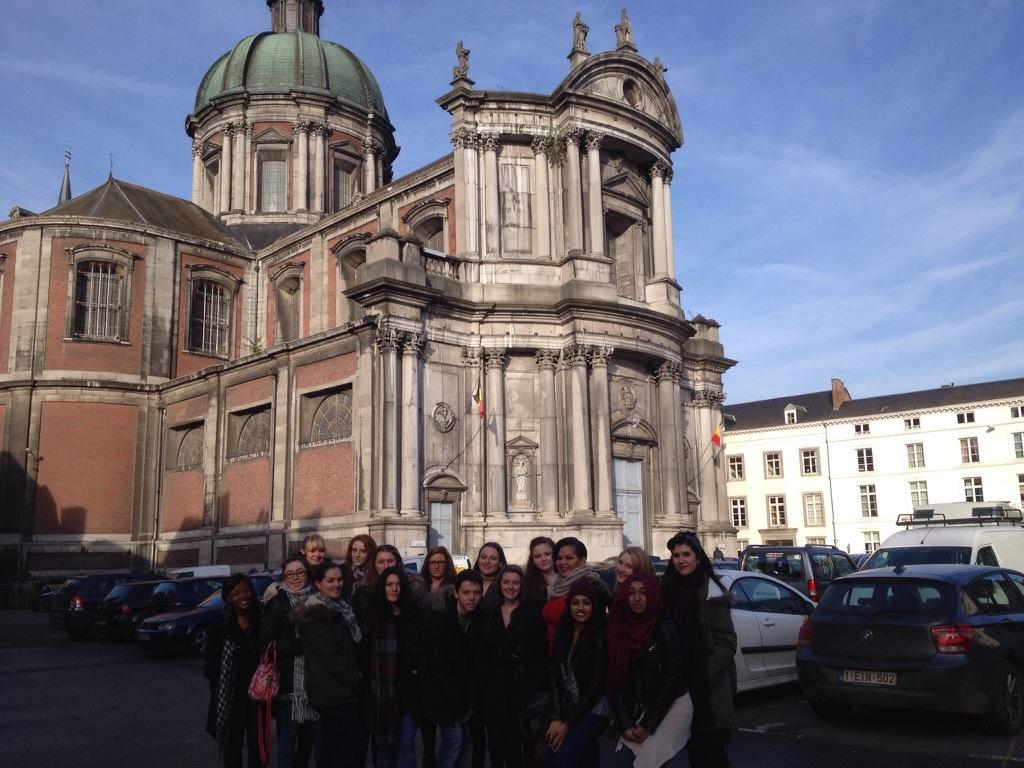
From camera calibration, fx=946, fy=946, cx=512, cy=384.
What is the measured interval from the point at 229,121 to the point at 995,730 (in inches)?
1676

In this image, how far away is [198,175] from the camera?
46.0 meters

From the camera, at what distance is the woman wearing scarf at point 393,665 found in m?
6.08

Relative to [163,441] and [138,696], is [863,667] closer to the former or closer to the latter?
[138,696]

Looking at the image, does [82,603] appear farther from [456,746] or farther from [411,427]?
[456,746]

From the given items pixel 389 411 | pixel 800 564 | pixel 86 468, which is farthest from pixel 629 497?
pixel 86 468

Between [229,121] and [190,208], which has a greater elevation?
[229,121]

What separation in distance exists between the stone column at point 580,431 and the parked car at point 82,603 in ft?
37.3

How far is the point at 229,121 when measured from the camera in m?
44.1

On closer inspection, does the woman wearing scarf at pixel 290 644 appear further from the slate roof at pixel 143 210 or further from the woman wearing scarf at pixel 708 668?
the slate roof at pixel 143 210

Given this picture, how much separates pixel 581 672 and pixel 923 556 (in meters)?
10.1

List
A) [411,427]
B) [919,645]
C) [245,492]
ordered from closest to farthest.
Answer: [919,645] → [411,427] → [245,492]

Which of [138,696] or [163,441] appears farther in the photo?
[163,441]

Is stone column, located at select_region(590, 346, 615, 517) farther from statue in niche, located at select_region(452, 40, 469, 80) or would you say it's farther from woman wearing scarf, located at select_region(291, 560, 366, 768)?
woman wearing scarf, located at select_region(291, 560, 366, 768)

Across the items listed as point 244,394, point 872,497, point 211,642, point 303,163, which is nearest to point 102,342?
point 244,394
